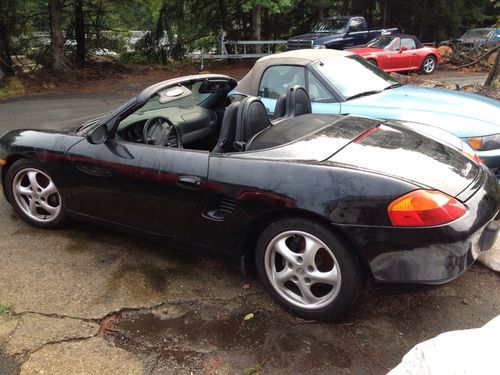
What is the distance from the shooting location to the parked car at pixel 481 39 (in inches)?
732

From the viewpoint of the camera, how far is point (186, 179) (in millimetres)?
2891

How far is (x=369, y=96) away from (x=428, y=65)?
1205 cm

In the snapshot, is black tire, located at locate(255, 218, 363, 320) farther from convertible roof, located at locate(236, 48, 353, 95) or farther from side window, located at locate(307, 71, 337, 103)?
convertible roof, located at locate(236, 48, 353, 95)

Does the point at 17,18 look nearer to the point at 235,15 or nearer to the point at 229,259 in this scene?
the point at 235,15

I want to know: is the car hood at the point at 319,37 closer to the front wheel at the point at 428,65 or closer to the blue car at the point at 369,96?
the front wheel at the point at 428,65

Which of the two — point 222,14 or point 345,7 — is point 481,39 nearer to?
point 345,7

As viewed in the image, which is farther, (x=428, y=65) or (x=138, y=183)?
(x=428, y=65)

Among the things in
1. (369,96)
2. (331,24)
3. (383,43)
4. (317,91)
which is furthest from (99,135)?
(331,24)

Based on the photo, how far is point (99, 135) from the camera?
129 inches

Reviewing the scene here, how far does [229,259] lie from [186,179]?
58 cm

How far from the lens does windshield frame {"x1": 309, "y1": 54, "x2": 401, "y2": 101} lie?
5.30 metres

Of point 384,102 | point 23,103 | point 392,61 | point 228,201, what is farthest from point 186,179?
point 392,61


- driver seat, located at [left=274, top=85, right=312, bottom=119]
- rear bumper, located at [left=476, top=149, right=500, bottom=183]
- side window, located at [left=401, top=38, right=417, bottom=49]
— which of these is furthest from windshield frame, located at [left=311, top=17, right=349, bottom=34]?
driver seat, located at [left=274, top=85, right=312, bottom=119]

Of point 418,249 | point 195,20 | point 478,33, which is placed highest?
point 195,20
